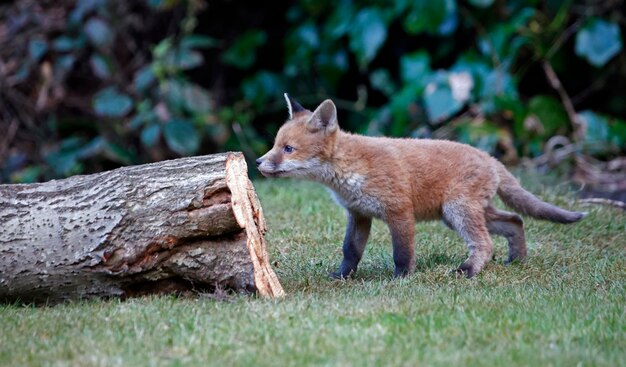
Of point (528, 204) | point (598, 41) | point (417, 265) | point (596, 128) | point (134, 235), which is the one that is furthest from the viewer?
point (596, 128)

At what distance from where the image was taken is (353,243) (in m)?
6.04

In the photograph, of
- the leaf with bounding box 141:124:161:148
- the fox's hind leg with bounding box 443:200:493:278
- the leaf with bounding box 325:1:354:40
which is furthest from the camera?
the leaf with bounding box 325:1:354:40

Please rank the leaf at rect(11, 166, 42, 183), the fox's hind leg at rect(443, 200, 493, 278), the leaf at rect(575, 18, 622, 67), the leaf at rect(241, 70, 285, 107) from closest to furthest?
1. the fox's hind leg at rect(443, 200, 493, 278)
2. the leaf at rect(575, 18, 622, 67)
3. the leaf at rect(11, 166, 42, 183)
4. the leaf at rect(241, 70, 285, 107)

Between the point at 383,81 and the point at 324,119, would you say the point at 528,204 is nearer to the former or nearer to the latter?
the point at 324,119

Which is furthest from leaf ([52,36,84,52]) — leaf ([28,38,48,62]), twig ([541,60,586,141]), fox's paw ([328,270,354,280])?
fox's paw ([328,270,354,280])

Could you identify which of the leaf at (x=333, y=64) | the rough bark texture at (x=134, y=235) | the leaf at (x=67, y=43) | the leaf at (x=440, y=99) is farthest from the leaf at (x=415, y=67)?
the rough bark texture at (x=134, y=235)

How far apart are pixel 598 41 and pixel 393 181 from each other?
580cm

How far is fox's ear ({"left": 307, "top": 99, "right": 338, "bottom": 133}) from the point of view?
601cm

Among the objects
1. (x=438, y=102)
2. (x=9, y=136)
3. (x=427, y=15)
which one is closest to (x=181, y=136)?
(x=9, y=136)

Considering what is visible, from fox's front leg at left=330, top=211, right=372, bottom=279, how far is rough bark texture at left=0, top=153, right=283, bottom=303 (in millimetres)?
851

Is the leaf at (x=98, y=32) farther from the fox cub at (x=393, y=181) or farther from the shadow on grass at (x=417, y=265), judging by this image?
the shadow on grass at (x=417, y=265)

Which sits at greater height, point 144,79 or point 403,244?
point 144,79

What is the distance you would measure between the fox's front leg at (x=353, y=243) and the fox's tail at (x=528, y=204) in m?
1.11

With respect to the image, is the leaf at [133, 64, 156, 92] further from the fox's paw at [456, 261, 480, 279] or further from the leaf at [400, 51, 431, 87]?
the fox's paw at [456, 261, 480, 279]
